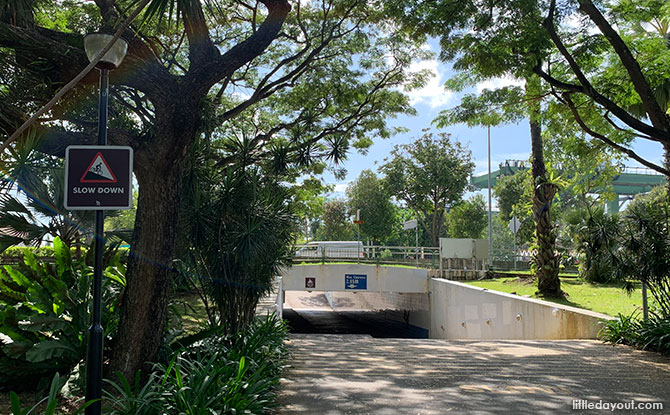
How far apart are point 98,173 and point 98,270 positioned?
2.45 ft

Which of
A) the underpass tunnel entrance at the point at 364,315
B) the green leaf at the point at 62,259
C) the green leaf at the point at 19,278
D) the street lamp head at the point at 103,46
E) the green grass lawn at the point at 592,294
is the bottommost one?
the underpass tunnel entrance at the point at 364,315

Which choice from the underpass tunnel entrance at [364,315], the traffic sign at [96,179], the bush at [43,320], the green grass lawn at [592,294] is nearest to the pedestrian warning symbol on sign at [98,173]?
the traffic sign at [96,179]

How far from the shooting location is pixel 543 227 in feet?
45.8

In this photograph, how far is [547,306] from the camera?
1142cm

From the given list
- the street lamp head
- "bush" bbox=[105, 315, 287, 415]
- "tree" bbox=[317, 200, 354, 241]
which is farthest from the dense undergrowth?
"tree" bbox=[317, 200, 354, 241]

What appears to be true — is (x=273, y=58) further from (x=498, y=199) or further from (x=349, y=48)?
(x=498, y=199)

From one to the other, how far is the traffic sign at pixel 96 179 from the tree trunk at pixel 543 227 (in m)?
12.2

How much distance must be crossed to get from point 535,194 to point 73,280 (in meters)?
12.2

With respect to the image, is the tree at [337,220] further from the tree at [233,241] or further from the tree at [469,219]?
the tree at [233,241]

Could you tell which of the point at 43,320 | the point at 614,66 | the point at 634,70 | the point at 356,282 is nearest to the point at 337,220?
the point at 356,282

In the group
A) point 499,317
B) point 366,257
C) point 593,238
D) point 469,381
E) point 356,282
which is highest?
point 593,238

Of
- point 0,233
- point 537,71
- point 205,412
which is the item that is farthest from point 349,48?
point 205,412

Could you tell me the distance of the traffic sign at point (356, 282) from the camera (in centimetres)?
2319

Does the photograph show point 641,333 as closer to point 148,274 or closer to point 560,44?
point 560,44
